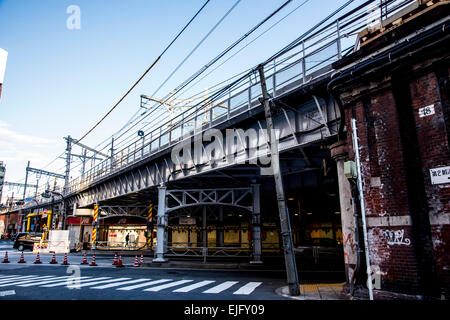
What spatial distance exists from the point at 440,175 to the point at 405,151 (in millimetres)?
1123

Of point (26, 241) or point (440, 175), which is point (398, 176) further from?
point (26, 241)

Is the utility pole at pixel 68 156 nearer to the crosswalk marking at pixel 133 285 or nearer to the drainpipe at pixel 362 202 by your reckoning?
the crosswalk marking at pixel 133 285

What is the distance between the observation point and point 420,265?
7848mm

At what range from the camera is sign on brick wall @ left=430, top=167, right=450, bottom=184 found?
7695 mm

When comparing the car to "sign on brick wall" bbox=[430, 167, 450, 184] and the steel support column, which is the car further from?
"sign on brick wall" bbox=[430, 167, 450, 184]

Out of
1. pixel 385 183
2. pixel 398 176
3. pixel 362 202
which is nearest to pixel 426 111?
pixel 398 176

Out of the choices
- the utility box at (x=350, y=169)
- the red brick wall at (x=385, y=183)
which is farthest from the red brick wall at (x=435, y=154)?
the utility box at (x=350, y=169)

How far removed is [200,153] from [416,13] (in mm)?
13330

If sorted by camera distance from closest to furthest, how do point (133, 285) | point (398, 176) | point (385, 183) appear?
1. point (398, 176)
2. point (385, 183)
3. point (133, 285)

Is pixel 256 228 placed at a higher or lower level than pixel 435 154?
lower

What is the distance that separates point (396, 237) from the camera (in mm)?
8352

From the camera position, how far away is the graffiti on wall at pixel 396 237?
815 cm

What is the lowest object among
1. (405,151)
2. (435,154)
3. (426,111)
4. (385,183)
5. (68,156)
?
(385,183)
